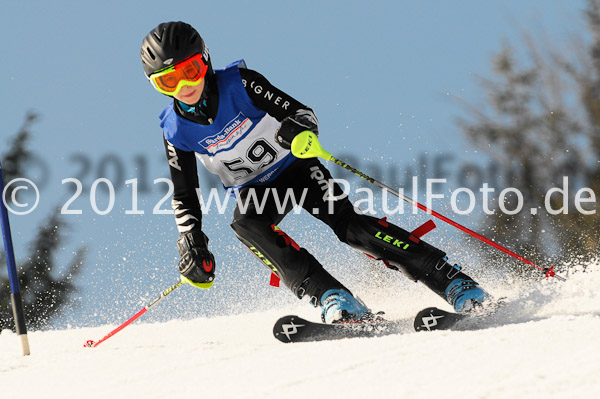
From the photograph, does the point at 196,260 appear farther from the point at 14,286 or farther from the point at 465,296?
the point at 465,296

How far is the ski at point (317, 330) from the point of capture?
3.53 meters

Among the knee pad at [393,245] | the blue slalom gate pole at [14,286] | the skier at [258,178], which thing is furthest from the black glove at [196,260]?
the blue slalom gate pole at [14,286]

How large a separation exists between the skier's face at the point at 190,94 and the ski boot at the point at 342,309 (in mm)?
1341

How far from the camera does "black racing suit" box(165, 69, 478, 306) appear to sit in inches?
149

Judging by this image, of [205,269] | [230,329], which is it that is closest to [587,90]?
[230,329]

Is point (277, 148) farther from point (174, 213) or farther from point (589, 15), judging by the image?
point (589, 15)

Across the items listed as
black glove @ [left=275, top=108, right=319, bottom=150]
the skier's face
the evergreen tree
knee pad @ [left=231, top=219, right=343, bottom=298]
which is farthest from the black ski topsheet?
the evergreen tree

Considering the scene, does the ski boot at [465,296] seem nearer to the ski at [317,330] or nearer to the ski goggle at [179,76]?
the ski at [317,330]

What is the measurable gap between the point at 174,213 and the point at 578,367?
2.52 metres

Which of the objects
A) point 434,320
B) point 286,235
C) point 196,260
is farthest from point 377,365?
point 196,260

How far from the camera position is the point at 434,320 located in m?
3.43

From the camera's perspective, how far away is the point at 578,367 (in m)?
2.33

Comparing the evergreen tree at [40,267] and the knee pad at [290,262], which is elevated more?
the knee pad at [290,262]

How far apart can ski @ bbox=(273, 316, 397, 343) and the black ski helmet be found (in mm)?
1580
